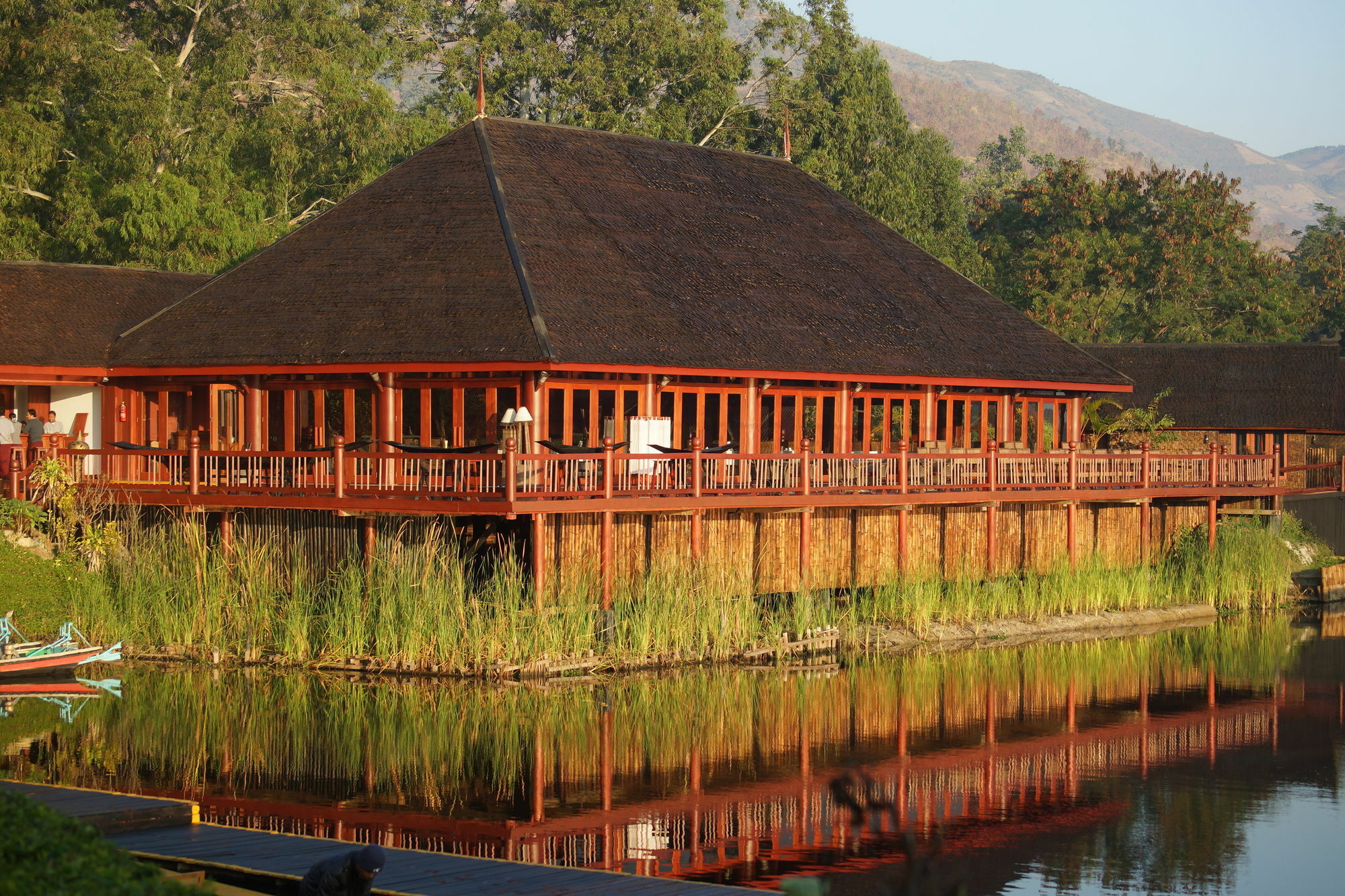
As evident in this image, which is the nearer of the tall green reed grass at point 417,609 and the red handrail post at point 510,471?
the red handrail post at point 510,471

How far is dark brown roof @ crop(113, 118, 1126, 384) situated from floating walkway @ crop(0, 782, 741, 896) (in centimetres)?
1198

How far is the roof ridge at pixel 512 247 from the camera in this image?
83.2 ft

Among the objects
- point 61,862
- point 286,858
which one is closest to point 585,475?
point 286,858

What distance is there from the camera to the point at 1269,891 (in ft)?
49.9

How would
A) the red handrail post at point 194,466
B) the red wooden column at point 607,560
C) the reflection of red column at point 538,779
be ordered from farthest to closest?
the red handrail post at point 194,466 → the red wooden column at point 607,560 → the reflection of red column at point 538,779

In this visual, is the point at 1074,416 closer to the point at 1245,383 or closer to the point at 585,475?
the point at 1245,383

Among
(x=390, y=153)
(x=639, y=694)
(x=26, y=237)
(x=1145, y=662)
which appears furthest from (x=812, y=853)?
(x=390, y=153)

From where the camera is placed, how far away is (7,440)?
27094 millimetres

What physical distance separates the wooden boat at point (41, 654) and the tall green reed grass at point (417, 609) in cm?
96

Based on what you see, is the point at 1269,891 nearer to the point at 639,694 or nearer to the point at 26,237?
the point at 639,694

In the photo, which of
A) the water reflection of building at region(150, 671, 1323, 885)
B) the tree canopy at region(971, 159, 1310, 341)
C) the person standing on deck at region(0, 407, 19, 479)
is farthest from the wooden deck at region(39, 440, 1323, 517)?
the tree canopy at region(971, 159, 1310, 341)

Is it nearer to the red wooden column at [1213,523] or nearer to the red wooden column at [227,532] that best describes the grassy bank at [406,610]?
the red wooden column at [227,532]

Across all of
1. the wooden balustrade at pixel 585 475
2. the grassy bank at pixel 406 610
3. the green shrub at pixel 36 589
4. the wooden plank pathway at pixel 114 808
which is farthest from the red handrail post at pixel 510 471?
the wooden plank pathway at pixel 114 808

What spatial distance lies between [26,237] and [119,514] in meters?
20.2
